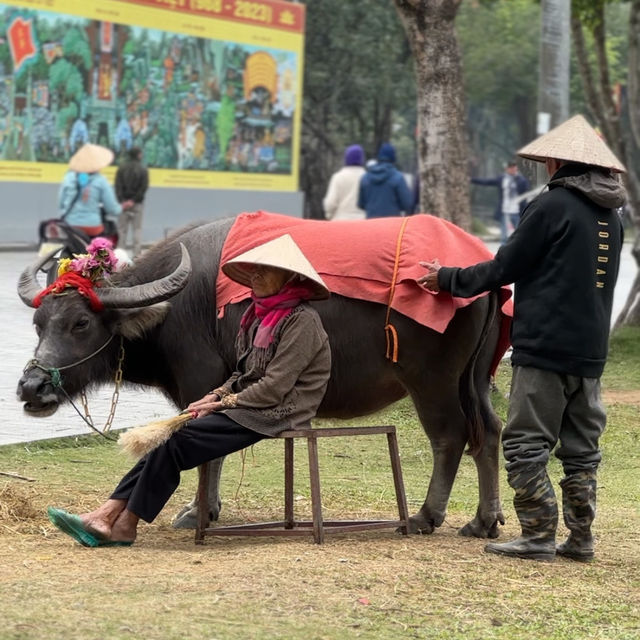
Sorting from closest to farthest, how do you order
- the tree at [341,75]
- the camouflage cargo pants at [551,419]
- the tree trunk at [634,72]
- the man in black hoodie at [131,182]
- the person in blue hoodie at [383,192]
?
the camouflage cargo pants at [551,419], the person in blue hoodie at [383,192], the tree trunk at [634,72], the man in black hoodie at [131,182], the tree at [341,75]

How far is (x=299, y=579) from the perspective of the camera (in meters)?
5.12

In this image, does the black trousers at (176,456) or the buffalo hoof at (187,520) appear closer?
the black trousers at (176,456)

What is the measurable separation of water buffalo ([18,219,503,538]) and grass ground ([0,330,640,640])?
42 centimetres

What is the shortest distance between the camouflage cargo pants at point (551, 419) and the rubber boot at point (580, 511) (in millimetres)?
50

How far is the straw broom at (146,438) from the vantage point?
18.6 ft

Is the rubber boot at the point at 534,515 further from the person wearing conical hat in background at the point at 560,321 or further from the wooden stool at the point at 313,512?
the wooden stool at the point at 313,512

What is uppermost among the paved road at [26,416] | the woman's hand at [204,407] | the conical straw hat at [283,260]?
the conical straw hat at [283,260]

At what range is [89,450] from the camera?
334 inches

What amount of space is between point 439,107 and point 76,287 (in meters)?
5.02

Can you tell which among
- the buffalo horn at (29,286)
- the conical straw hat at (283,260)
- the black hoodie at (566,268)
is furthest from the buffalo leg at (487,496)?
the buffalo horn at (29,286)

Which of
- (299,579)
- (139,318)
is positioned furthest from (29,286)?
(299,579)

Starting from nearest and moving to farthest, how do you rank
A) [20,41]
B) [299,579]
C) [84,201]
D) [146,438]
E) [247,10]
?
[299,579], [146,438], [84,201], [20,41], [247,10]

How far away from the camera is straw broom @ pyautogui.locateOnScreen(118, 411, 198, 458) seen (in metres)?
5.66

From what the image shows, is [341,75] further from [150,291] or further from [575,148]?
[575,148]
